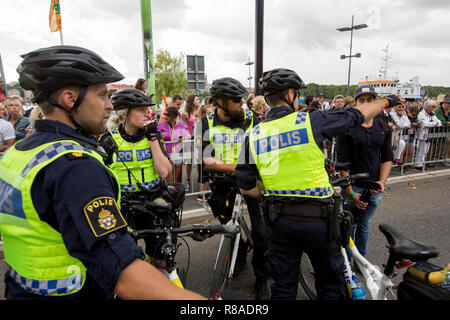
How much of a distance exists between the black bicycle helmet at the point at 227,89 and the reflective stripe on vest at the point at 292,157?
108 cm

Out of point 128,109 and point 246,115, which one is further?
point 246,115

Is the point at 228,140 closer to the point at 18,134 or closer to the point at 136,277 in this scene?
the point at 136,277

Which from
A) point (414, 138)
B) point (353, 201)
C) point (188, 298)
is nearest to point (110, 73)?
point (188, 298)

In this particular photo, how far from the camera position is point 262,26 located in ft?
20.1

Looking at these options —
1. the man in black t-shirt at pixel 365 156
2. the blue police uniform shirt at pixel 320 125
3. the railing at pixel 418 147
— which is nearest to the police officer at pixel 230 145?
the blue police uniform shirt at pixel 320 125

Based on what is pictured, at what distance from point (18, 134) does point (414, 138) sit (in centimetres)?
944

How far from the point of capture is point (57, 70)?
1.23m

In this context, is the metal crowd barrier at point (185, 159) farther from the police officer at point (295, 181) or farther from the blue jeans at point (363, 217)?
the police officer at point (295, 181)

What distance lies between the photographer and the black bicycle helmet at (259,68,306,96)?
2.36m

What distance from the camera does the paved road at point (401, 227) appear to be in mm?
3672

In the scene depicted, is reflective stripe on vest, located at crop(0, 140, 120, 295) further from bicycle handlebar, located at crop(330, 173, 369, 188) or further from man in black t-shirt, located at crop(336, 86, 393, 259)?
man in black t-shirt, located at crop(336, 86, 393, 259)

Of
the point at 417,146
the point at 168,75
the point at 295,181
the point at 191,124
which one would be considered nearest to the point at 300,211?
the point at 295,181

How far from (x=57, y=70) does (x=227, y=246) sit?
7.20ft

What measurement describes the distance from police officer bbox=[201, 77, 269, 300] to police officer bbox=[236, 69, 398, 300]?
32.7 inches
